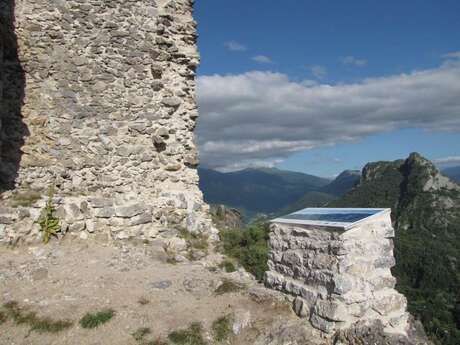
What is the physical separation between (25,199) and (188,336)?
15.6 feet

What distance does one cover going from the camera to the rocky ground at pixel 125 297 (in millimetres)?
5785

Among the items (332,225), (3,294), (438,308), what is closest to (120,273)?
(3,294)

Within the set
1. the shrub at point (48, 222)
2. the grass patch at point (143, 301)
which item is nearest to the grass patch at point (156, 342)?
the grass patch at point (143, 301)

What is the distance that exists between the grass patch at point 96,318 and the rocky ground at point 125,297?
0.23 ft

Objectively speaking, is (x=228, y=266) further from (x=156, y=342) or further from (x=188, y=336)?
(x=156, y=342)

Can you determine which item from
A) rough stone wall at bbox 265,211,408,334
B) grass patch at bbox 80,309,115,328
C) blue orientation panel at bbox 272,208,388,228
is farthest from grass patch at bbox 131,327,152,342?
blue orientation panel at bbox 272,208,388,228

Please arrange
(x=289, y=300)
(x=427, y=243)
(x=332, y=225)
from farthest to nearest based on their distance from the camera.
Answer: (x=427, y=243)
(x=289, y=300)
(x=332, y=225)

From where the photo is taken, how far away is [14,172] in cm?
889

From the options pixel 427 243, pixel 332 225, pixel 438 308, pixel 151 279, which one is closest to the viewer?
pixel 332 225

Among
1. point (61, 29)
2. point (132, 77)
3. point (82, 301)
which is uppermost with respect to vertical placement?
point (61, 29)

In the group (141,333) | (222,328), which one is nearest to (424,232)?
(222,328)

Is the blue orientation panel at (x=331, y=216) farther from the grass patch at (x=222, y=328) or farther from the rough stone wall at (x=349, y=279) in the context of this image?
the grass patch at (x=222, y=328)

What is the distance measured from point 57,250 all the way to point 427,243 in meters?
93.4

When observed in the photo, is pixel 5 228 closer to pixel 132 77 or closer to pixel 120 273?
pixel 120 273
